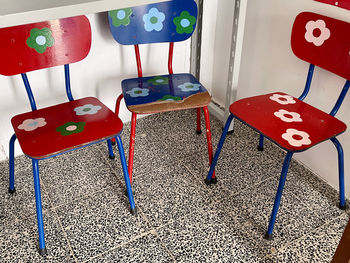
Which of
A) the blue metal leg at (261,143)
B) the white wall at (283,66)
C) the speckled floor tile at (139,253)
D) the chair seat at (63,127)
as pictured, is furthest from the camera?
the blue metal leg at (261,143)

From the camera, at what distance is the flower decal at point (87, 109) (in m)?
1.34

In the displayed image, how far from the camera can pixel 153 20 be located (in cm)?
154

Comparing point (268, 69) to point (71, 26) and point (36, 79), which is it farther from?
point (36, 79)

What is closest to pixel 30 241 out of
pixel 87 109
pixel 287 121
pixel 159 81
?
pixel 87 109

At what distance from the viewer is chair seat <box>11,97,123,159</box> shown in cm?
115

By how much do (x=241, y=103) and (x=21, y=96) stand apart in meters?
1.06

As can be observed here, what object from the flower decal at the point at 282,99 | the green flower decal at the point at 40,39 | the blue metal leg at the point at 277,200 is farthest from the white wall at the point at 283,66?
the green flower decal at the point at 40,39

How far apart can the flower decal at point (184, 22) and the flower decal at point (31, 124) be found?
731 mm

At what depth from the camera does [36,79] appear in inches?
65.7

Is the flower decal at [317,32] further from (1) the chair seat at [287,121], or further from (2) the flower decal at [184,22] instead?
(2) the flower decal at [184,22]

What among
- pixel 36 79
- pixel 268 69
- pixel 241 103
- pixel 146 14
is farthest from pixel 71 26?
pixel 268 69

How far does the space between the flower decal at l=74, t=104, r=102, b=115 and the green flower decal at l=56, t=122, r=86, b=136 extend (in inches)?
3.3

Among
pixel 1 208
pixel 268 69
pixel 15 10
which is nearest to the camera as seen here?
pixel 15 10

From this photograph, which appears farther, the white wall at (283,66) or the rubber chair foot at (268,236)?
the white wall at (283,66)
